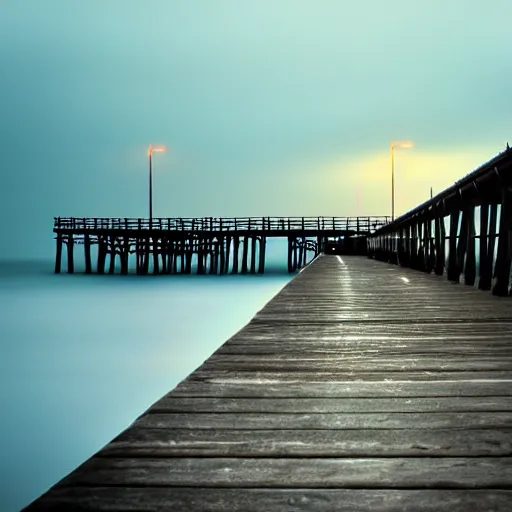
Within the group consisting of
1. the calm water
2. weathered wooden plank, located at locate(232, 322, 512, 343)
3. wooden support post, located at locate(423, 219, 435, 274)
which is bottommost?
the calm water

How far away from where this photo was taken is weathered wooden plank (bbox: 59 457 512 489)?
1886mm

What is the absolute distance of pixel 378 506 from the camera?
1732 mm

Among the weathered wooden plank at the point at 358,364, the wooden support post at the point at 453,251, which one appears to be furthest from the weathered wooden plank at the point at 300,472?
the wooden support post at the point at 453,251

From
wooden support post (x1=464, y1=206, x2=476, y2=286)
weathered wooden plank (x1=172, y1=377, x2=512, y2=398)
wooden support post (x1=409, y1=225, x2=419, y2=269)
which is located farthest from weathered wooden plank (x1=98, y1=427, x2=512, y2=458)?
wooden support post (x1=409, y1=225, x2=419, y2=269)

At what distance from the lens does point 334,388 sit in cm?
317

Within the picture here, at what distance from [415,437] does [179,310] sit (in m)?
27.8

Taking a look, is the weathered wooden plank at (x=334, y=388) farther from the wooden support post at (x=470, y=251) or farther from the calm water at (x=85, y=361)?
the wooden support post at (x=470, y=251)

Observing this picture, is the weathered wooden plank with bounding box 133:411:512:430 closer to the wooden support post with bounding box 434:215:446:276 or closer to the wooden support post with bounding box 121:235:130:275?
the wooden support post with bounding box 434:215:446:276

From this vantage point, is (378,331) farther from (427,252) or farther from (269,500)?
(427,252)

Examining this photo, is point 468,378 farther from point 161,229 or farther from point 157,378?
point 161,229

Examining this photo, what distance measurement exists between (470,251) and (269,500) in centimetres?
892

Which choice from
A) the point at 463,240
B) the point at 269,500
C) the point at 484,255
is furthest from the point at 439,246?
the point at 269,500

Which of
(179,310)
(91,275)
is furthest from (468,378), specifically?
(91,275)

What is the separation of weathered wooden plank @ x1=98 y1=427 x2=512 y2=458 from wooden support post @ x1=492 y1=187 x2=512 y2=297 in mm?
5978
